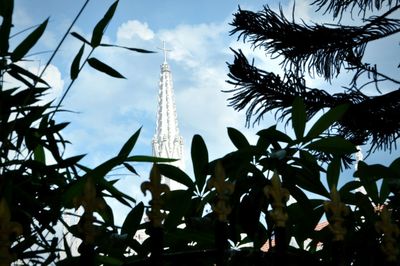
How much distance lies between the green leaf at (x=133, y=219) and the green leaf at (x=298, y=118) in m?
0.35

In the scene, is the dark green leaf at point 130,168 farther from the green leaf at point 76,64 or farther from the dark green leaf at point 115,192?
the green leaf at point 76,64

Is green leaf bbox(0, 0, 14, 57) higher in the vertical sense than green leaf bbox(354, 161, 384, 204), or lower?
higher

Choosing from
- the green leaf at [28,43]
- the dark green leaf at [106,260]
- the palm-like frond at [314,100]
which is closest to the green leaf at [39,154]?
the green leaf at [28,43]

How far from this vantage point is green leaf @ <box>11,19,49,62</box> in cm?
134

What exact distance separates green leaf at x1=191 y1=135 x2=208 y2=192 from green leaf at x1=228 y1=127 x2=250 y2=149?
84 millimetres

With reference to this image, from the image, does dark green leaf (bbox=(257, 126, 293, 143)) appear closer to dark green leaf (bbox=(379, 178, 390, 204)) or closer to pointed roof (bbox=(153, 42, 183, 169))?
dark green leaf (bbox=(379, 178, 390, 204))

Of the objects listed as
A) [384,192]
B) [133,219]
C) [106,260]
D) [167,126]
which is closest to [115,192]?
[133,219]

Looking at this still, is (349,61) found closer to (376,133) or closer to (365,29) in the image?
(365,29)

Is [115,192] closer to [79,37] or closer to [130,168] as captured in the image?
[130,168]

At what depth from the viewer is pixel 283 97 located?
4523 millimetres

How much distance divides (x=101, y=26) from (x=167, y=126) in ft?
78.0

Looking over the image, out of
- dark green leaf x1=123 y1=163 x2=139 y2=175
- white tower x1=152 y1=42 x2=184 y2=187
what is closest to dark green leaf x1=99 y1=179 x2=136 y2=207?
dark green leaf x1=123 y1=163 x2=139 y2=175

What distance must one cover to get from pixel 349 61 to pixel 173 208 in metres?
3.89

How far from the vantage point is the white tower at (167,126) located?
2330 cm
